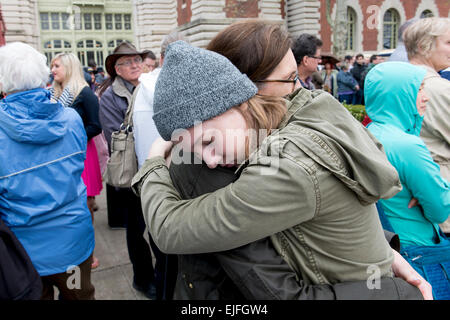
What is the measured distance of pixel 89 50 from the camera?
3106 centimetres

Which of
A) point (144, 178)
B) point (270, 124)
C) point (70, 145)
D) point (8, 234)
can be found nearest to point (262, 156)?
point (270, 124)

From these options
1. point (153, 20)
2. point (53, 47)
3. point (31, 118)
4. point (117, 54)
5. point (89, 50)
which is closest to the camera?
point (31, 118)

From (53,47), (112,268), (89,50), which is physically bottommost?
(112,268)

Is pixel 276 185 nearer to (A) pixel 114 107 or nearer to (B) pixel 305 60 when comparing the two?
(A) pixel 114 107

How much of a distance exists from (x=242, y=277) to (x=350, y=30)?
28232mm

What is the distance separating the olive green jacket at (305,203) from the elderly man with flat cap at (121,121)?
82.9 inches

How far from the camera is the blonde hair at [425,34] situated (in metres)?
2.44

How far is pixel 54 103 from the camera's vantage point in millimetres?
2203

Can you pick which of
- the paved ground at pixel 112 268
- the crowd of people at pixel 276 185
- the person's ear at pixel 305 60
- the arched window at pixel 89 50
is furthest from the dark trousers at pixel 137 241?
the arched window at pixel 89 50

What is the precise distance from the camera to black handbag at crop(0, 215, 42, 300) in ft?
5.43

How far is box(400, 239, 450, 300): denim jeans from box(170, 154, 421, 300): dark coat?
724 millimetres

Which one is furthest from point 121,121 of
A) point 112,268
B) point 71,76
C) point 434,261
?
point 434,261

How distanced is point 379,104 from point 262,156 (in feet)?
4.33
